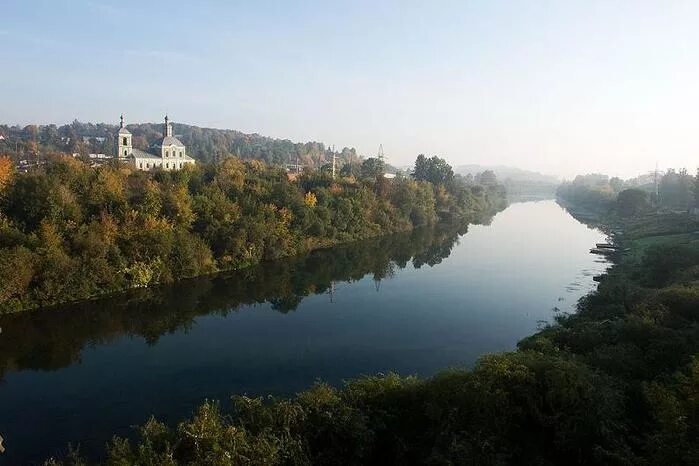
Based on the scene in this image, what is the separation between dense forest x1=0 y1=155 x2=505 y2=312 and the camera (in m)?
22.5

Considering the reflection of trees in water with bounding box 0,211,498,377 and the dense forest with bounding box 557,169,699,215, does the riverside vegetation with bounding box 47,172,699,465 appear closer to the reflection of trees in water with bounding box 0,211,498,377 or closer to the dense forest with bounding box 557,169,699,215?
the reflection of trees in water with bounding box 0,211,498,377

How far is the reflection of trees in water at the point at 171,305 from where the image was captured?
58.9 feet

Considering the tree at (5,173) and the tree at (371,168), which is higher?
the tree at (371,168)

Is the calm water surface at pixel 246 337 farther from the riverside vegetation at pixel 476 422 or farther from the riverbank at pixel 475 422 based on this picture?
the riverbank at pixel 475 422

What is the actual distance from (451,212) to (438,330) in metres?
52.0

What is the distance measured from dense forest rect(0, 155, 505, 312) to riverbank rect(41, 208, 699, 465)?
623 inches

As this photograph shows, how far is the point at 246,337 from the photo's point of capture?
776 inches

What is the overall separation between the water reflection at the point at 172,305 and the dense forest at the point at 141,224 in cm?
120

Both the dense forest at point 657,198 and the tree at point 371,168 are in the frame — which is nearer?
the dense forest at point 657,198

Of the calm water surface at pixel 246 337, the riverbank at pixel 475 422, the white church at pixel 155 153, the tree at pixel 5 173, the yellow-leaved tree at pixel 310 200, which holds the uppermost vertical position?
the white church at pixel 155 153

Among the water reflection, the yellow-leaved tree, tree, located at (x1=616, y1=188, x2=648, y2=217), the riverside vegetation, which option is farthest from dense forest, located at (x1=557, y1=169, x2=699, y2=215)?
the riverside vegetation

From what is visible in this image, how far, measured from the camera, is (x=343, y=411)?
9.40 meters

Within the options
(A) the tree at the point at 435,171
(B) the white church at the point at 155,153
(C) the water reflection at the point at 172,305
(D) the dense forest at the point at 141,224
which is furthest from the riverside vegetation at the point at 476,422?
(A) the tree at the point at 435,171

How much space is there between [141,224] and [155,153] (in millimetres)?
28599
